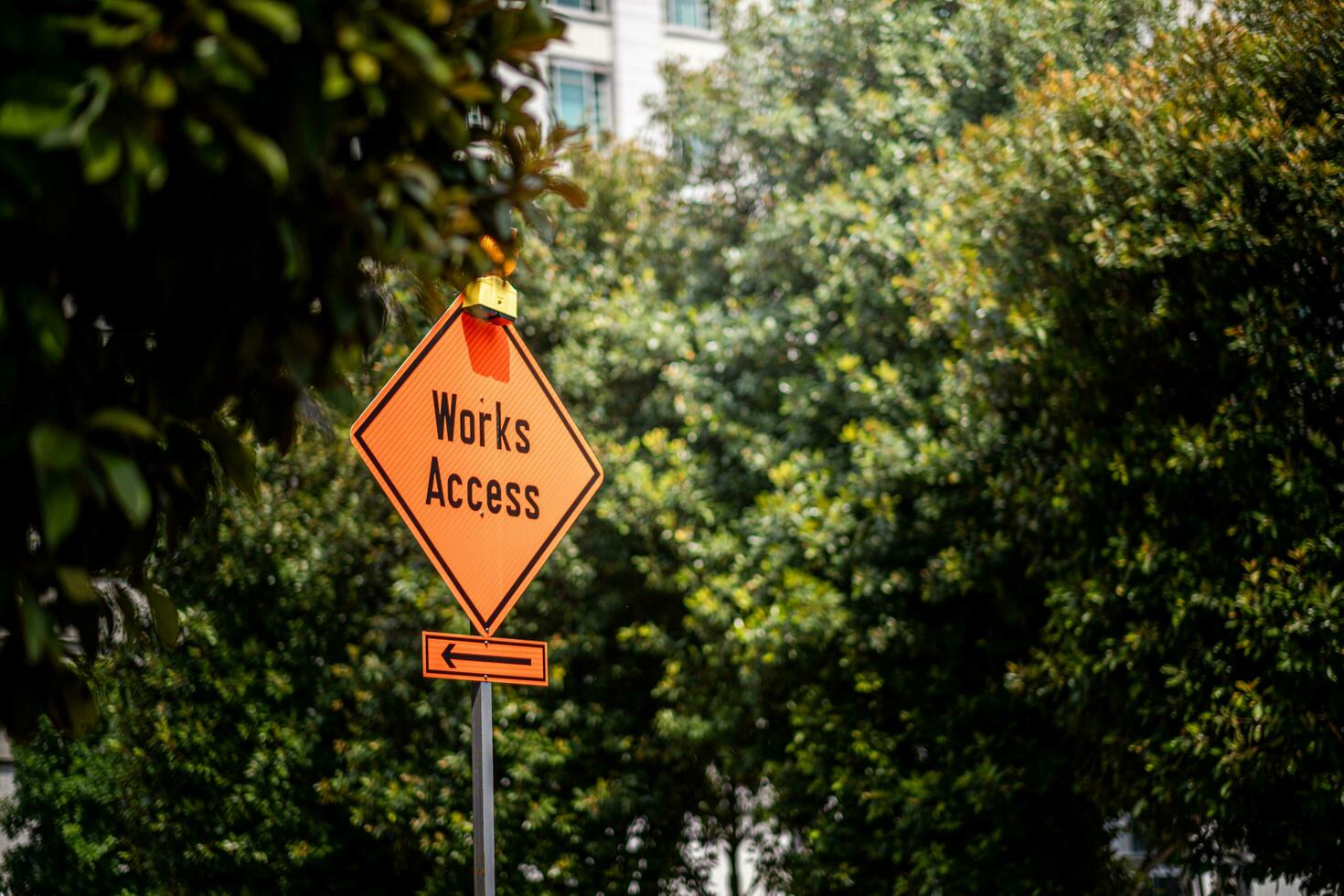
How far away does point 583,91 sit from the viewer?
26.1 metres

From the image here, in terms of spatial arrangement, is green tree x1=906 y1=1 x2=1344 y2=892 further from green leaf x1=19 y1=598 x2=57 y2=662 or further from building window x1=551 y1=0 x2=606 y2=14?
building window x1=551 y1=0 x2=606 y2=14

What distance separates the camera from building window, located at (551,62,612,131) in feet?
84.7

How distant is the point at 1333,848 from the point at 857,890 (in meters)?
4.30

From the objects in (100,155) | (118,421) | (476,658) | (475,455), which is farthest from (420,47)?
(476,658)

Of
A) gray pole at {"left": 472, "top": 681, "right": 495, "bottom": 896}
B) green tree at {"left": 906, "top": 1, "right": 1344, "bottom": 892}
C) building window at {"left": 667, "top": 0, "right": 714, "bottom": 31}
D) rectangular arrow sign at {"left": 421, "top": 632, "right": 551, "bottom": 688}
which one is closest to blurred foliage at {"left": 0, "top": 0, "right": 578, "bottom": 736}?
rectangular arrow sign at {"left": 421, "top": 632, "right": 551, "bottom": 688}

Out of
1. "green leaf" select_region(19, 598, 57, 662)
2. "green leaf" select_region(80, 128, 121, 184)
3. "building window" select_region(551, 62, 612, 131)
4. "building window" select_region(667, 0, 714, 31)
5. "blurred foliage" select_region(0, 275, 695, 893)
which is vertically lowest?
"green leaf" select_region(19, 598, 57, 662)

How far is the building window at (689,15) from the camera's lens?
27.3 meters

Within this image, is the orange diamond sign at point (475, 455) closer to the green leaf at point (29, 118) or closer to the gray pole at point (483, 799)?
the gray pole at point (483, 799)

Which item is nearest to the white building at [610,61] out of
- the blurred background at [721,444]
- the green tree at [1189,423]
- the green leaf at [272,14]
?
the blurred background at [721,444]

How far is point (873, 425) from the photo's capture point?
36.0ft

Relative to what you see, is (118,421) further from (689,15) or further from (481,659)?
(689,15)

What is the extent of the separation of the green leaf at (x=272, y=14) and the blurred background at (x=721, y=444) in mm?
13

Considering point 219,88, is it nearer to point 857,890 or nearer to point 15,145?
point 15,145

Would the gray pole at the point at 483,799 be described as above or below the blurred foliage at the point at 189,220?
below
